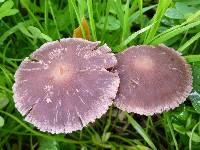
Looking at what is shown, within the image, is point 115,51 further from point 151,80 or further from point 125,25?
point 151,80

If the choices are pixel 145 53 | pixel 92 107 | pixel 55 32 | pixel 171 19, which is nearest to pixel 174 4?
pixel 171 19

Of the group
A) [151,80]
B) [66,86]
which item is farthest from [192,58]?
[66,86]

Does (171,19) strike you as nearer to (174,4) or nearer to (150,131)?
(174,4)

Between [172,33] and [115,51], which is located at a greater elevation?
[172,33]

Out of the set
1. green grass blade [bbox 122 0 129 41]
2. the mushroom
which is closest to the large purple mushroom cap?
the mushroom

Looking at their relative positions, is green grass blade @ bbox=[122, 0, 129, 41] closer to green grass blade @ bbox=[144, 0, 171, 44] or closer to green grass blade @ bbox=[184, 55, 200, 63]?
green grass blade @ bbox=[144, 0, 171, 44]

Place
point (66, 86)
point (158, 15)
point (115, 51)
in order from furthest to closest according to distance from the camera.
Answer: point (115, 51) → point (158, 15) → point (66, 86)
